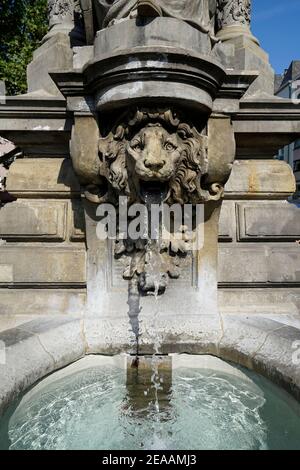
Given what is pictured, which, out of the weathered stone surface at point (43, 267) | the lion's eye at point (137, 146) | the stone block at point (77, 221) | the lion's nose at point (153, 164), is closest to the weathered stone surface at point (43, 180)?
the stone block at point (77, 221)

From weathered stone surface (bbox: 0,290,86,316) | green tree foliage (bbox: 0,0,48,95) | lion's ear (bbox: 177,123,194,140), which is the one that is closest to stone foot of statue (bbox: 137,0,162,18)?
lion's ear (bbox: 177,123,194,140)

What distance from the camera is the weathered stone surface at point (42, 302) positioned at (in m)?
3.23

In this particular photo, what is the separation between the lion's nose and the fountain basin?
4.77 ft

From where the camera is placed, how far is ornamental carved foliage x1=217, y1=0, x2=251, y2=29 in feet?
12.5

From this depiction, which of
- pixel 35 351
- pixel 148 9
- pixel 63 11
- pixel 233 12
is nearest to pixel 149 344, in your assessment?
pixel 35 351

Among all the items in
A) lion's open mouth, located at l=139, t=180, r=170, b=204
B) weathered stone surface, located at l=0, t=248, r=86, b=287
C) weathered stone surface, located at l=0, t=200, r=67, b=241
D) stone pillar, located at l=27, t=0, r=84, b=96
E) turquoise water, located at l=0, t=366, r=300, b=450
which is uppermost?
stone pillar, located at l=27, t=0, r=84, b=96

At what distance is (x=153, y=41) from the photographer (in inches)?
103

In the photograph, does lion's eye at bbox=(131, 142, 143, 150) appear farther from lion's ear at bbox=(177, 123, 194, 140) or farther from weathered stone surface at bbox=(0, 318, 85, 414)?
weathered stone surface at bbox=(0, 318, 85, 414)

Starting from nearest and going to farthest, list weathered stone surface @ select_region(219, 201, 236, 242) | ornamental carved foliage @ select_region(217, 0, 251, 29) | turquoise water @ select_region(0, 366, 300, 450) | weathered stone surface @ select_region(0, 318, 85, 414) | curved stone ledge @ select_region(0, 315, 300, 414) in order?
1. turquoise water @ select_region(0, 366, 300, 450)
2. weathered stone surface @ select_region(0, 318, 85, 414)
3. curved stone ledge @ select_region(0, 315, 300, 414)
4. weathered stone surface @ select_region(219, 201, 236, 242)
5. ornamental carved foliage @ select_region(217, 0, 251, 29)

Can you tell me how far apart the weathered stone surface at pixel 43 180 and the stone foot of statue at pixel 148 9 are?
52.5 inches

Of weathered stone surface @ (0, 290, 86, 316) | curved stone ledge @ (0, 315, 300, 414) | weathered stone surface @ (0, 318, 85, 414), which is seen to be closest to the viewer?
weathered stone surface @ (0, 318, 85, 414)

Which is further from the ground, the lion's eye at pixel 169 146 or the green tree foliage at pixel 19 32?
the green tree foliage at pixel 19 32

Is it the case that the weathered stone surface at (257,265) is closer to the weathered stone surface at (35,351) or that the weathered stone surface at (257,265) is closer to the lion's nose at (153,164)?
the lion's nose at (153,164)
